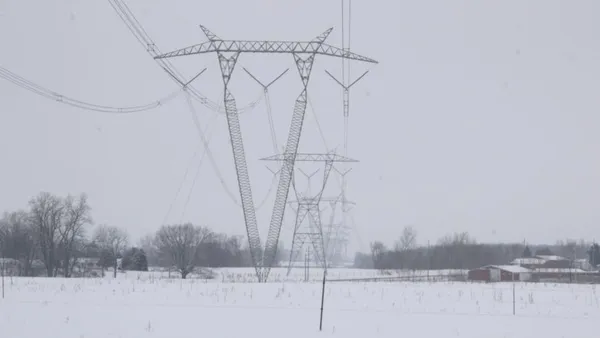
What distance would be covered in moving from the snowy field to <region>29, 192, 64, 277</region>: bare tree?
208ft

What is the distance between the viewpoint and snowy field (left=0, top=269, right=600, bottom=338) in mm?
16938

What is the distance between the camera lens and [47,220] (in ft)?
302

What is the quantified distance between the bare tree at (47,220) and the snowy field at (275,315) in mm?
63417

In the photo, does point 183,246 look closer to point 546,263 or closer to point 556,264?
point 546,263

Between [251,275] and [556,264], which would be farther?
[556,264]

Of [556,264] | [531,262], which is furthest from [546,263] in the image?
[556,264]

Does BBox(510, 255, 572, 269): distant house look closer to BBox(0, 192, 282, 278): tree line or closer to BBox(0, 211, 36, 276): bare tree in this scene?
BBox(0, 192, 282, 278): tree line

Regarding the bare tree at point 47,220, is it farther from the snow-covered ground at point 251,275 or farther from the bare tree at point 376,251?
the bare tree at point 376,251

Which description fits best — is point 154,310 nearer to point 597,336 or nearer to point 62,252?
point 597,336

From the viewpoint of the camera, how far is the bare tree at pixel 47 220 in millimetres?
89875

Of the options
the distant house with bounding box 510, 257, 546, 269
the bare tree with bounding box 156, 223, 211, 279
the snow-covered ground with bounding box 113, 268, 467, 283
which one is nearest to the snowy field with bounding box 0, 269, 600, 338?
the snow-covered ground with bounding box 113, 268, 467, 283

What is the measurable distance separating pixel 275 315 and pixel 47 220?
3108 inches

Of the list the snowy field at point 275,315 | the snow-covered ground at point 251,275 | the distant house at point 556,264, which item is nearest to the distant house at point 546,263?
the distant house at point 556,264

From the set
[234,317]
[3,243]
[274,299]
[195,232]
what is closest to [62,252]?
[3,243]
